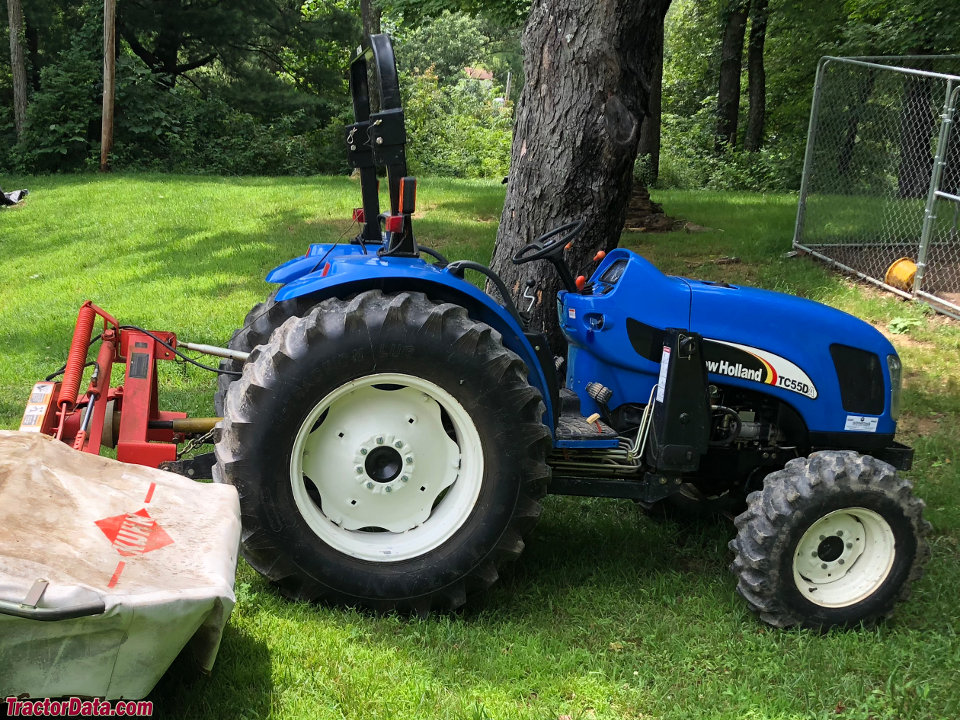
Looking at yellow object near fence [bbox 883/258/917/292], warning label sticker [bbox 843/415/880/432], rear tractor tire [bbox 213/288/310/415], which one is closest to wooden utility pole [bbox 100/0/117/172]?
yellow object near fence [bbox 883/258/917/292]

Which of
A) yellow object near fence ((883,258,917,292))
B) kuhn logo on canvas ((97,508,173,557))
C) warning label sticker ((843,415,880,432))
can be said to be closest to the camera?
kuhn logo on canvas ((97,508,173,557))

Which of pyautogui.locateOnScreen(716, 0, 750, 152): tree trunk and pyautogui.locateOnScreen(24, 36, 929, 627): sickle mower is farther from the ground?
pyautogui.locateOnScreen(716, 0, 750, 152): tree trunk

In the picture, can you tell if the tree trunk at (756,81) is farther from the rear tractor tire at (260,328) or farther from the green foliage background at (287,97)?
the rear tractor tire at (260,328)

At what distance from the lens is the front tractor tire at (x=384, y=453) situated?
320 centimetres

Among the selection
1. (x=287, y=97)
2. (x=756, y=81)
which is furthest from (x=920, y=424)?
(x=287, y=97)

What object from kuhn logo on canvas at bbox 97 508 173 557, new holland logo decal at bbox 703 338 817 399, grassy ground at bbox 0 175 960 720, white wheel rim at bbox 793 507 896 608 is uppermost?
new holland logo decal at bbox 703 338 817 399

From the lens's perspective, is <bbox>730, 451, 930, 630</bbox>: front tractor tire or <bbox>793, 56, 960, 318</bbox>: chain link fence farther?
<bbox>793, 56, 960, 318</bbox>: chain link fence

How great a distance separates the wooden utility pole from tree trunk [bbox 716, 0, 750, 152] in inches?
486

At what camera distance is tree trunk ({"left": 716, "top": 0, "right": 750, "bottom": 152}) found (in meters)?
→ 20.2

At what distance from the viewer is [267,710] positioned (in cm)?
281

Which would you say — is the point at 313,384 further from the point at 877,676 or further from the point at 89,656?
the point at 877,676

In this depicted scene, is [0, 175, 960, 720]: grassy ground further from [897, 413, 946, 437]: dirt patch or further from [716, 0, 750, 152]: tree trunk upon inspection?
[716, 0, 750, 152]: tree trunk

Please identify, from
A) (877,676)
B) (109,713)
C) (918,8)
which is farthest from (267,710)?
(918,8)

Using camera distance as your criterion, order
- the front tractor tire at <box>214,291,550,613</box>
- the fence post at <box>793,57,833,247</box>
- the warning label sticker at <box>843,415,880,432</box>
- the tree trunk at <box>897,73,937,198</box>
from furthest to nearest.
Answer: the tree trunk at <box>897,73,937,198</box>, the fence post at <box>793,57,833,247</box>, the warning label sticker at <box>843,415,880,432</box>, the front tractor tire at <box>214,291,550,613</box>
